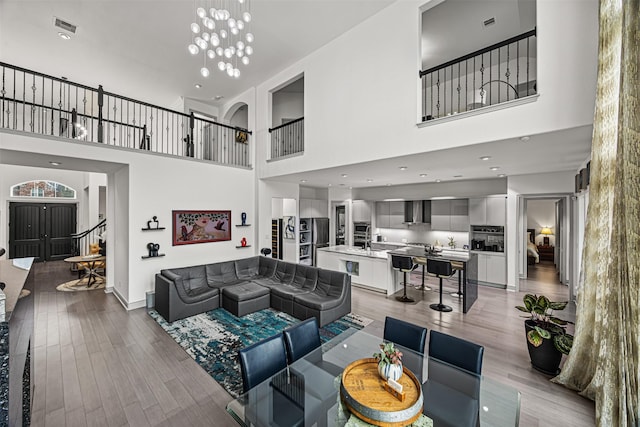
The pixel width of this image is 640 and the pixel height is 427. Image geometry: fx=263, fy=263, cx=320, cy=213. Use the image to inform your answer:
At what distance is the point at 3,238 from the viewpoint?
8.45 meters

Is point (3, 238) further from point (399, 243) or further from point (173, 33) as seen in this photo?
point (399, 243)

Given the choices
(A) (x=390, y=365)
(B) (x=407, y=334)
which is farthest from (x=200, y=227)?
(A) (x=390, y=365)

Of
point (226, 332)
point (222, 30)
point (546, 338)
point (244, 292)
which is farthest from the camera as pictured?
point (244, 292)

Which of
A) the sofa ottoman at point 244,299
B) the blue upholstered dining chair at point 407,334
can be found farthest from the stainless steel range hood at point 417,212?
the blue upholstered dining chair at point 407,334

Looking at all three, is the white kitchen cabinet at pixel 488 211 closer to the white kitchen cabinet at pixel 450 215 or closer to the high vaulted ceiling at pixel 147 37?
the white kitchen cabinet at pixel 450 215

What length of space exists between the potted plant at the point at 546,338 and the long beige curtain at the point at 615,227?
1.03 feet

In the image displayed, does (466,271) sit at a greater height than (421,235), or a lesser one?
lesser

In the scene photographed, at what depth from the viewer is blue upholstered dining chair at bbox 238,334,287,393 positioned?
197 cm

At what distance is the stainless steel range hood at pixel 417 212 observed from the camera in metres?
8.12

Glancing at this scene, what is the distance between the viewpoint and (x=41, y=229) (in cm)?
920

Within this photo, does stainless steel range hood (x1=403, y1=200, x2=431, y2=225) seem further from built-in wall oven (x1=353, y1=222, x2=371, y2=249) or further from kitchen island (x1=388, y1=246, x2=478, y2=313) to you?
kitchen island (x1=388, y1=246, x2=478, y2=313)

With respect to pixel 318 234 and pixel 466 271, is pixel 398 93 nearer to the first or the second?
pixel 466 271

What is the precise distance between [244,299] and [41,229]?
965cm

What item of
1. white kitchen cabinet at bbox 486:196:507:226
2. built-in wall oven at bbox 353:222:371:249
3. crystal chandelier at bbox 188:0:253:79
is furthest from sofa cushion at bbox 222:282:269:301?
white kitchen cabinet at bbox 486:196:507:226
